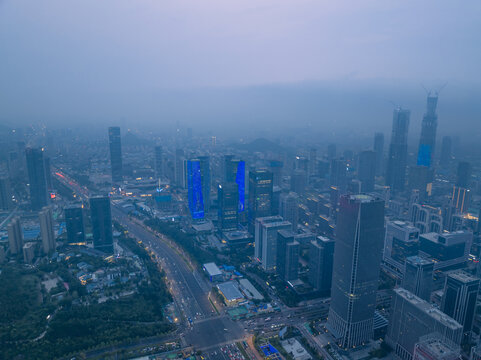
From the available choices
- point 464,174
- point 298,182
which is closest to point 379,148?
point 464,174

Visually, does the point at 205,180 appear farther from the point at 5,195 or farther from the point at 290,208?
the point at 5,195

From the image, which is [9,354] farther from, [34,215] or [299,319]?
[34,215]

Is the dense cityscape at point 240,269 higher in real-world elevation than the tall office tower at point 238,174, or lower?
lower

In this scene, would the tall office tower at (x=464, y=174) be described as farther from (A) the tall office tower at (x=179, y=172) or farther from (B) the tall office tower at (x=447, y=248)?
(A) the tall office tower at (x=179, y=172)

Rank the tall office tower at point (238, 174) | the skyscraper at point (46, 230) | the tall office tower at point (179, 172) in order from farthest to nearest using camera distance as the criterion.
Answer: the tall office tower at point (179, 172) → the tall office tower at point (238, 174) → the skyscraper at point (46, 230)

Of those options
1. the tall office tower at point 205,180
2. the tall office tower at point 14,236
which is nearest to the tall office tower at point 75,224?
the tall office tower at point 14,236

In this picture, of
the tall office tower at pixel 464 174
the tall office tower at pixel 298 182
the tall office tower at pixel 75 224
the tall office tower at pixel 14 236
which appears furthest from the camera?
the tall office tower at pixel 298 182

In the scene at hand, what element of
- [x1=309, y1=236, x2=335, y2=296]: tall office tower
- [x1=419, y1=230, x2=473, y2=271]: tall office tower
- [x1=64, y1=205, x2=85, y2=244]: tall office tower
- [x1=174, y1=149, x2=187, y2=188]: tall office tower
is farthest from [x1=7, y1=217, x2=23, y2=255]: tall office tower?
[x1=419, y1=230, x2=473, y2=271]: tall office tower
